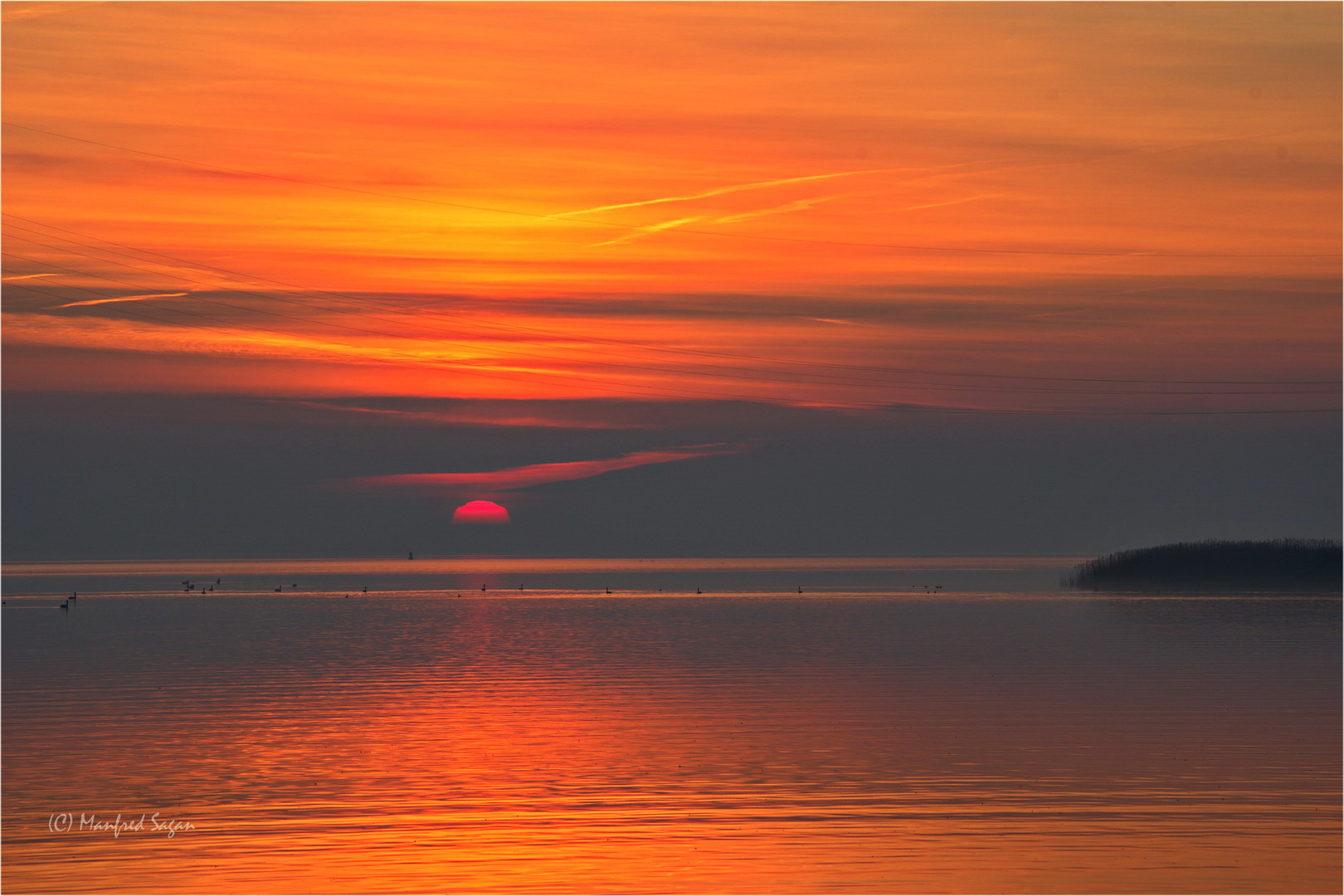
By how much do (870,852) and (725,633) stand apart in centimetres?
4942

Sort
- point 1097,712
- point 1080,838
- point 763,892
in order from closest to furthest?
point 763,892, point 1080,838, point 1097,712

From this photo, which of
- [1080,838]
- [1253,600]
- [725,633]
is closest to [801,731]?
[1080,838]

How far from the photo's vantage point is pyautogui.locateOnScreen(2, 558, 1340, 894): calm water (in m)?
21.1

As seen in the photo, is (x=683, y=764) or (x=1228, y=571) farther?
(x=1228, y=571)

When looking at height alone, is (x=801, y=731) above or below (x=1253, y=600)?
below

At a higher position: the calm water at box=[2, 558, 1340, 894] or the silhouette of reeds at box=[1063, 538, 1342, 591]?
the silhouette of reeds at box=[1063, 538, 1342, 591]

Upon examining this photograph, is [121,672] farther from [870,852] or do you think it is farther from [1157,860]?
[1157,860]

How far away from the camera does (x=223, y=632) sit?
74.9m

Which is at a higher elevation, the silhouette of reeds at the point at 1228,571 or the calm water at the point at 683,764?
the silhouette of reeds at the point at 1228,571

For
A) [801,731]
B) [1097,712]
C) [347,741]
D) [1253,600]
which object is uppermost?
[1253,600]

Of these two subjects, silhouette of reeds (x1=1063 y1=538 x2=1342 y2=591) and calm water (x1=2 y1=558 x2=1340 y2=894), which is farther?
silhouette of reeds (x1=1063 y1=538 x2=1342 y2=591)

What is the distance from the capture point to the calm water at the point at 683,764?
69.4 ft

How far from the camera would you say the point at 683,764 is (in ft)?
96.6

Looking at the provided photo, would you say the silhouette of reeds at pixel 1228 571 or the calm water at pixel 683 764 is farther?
the silhouette of reeds at pixel 1228 571
